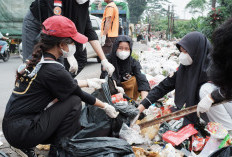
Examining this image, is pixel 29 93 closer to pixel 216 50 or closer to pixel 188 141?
pixel 216 50

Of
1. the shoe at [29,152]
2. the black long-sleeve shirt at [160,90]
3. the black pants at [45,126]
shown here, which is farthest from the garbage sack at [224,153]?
the shoe at [29,152]

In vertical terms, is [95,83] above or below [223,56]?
below

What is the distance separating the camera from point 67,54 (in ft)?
6.33

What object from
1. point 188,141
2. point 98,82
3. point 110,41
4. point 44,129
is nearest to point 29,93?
point 44,129

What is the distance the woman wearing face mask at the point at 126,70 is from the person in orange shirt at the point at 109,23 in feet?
4.79

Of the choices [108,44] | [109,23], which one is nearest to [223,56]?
[109,23]

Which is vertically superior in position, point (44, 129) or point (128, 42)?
point (128, 42)

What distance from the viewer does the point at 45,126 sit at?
5.65 feet

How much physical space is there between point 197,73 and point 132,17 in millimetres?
50953

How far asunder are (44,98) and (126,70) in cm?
168

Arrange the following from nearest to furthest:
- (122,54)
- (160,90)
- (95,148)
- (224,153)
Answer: (224,153) < (95,148) < (160,90) < (122,54)

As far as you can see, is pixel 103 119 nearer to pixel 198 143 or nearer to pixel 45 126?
pixel 45 126

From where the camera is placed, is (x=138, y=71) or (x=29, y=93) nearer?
(x=29, y=93)

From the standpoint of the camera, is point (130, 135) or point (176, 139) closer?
point (176, 139)
